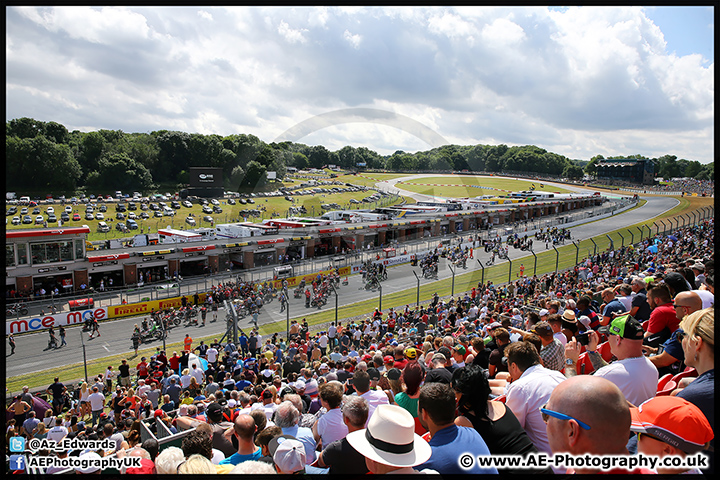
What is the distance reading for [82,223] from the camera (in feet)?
168

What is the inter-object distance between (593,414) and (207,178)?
75.8 m

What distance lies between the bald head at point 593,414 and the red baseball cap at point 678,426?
0.57 meters

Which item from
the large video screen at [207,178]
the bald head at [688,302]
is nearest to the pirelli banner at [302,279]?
the bald head at [688,302]

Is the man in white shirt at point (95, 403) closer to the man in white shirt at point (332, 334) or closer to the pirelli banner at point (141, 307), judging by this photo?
the man in white shirt at point (332, 334)

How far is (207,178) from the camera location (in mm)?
71812

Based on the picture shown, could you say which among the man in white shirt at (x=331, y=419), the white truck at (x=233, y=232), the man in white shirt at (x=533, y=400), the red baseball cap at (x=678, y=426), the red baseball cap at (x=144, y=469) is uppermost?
the white truck at (x=233, y=232)

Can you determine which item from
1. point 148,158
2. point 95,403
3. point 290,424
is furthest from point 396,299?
point 148,158

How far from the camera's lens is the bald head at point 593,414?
212 centimetres

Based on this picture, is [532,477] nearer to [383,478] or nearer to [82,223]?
[383,478]

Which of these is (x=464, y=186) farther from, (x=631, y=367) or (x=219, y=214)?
(x=631, y=367)

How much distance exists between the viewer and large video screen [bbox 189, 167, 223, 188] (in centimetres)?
7100

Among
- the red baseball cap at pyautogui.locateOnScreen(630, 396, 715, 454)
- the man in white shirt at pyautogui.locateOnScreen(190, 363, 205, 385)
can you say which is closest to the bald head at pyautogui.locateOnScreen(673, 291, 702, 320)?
the red baseball cap at pyautogui.locateOnScreen(630, 396, 715, 454)

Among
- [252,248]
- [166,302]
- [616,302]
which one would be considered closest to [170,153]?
[252,248]

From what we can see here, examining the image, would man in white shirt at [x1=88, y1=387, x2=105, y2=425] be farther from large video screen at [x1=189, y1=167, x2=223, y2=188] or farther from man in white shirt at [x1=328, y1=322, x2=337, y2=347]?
large video screen at [x1=189, y1=167, x2=223, y2=188]
